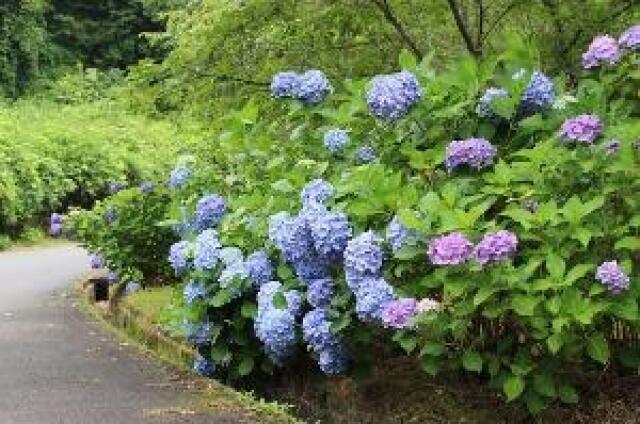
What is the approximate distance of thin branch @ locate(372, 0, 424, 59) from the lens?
7.89 m

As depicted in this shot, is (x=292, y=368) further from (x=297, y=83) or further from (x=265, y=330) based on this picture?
(x=297, y=83)

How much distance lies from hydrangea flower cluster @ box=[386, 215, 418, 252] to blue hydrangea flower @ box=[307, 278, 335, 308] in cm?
62

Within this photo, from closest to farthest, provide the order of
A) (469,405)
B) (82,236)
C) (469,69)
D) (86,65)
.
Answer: (469,405) < (469,69) < (82,236) < (86,65)

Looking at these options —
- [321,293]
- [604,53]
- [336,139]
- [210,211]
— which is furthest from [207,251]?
[604,53]

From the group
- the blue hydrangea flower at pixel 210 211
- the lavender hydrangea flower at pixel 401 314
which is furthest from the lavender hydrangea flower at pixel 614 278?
the blue hydrangea flower at pixel 210 211

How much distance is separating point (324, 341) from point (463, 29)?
130 inches

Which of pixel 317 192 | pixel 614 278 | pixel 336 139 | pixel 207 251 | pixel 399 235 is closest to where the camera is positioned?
pixel 614 278

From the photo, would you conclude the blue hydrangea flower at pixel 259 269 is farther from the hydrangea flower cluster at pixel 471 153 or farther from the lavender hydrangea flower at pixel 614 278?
the lavender hydrangea flower at pixel 614 278

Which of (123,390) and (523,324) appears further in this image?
(123,390)

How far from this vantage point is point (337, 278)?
5543 mm

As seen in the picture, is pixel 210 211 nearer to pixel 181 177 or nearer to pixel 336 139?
pixel 181 177

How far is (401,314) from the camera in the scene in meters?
4.73

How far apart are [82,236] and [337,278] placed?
7.97m

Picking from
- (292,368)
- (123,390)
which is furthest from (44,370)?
(292,368)
